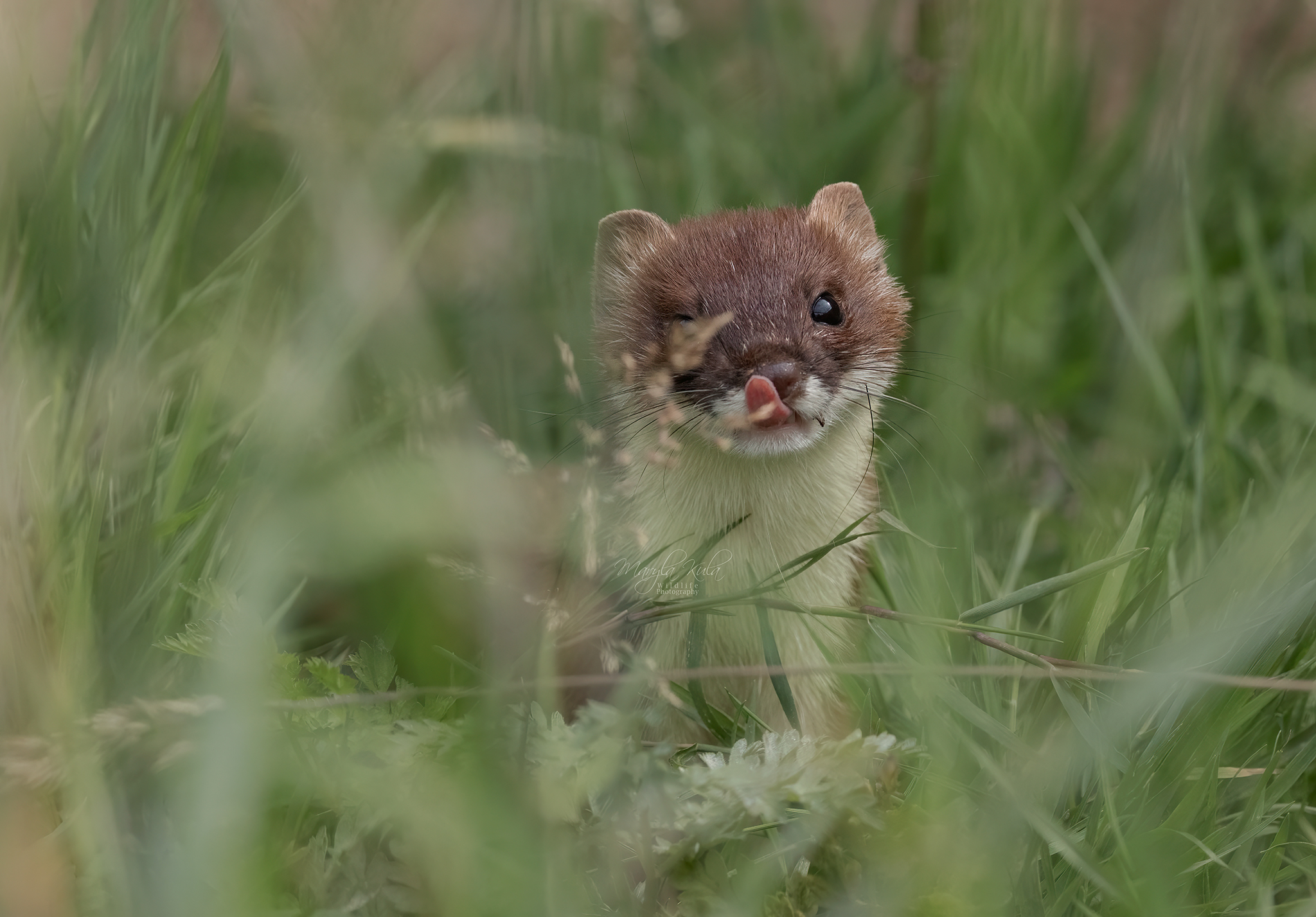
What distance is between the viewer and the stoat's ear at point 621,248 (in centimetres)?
291

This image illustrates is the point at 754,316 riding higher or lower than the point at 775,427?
higher

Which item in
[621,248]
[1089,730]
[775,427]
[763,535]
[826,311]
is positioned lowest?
[1089,730]

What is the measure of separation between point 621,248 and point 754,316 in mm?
495

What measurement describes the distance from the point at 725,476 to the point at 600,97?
2007 mm

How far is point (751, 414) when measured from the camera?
7.80ft

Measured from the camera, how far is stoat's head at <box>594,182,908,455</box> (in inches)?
98.0

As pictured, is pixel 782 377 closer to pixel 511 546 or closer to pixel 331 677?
pixel 511 546

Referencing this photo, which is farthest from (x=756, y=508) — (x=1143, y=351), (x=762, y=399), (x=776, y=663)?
(x=1143, y=351)

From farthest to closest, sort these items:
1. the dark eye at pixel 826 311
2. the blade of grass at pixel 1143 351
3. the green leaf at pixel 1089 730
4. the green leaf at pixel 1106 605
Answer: the blade of grass at pixel 1143 351 < the dark eye at pixel 826 311 < the green leaf at pixel 1106 605 < the green leaf at pixel 1089 730

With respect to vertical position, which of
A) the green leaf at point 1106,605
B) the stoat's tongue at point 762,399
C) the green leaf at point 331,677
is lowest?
the green leaf at point 1106,605

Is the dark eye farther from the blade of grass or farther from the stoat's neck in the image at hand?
the blade of grass
